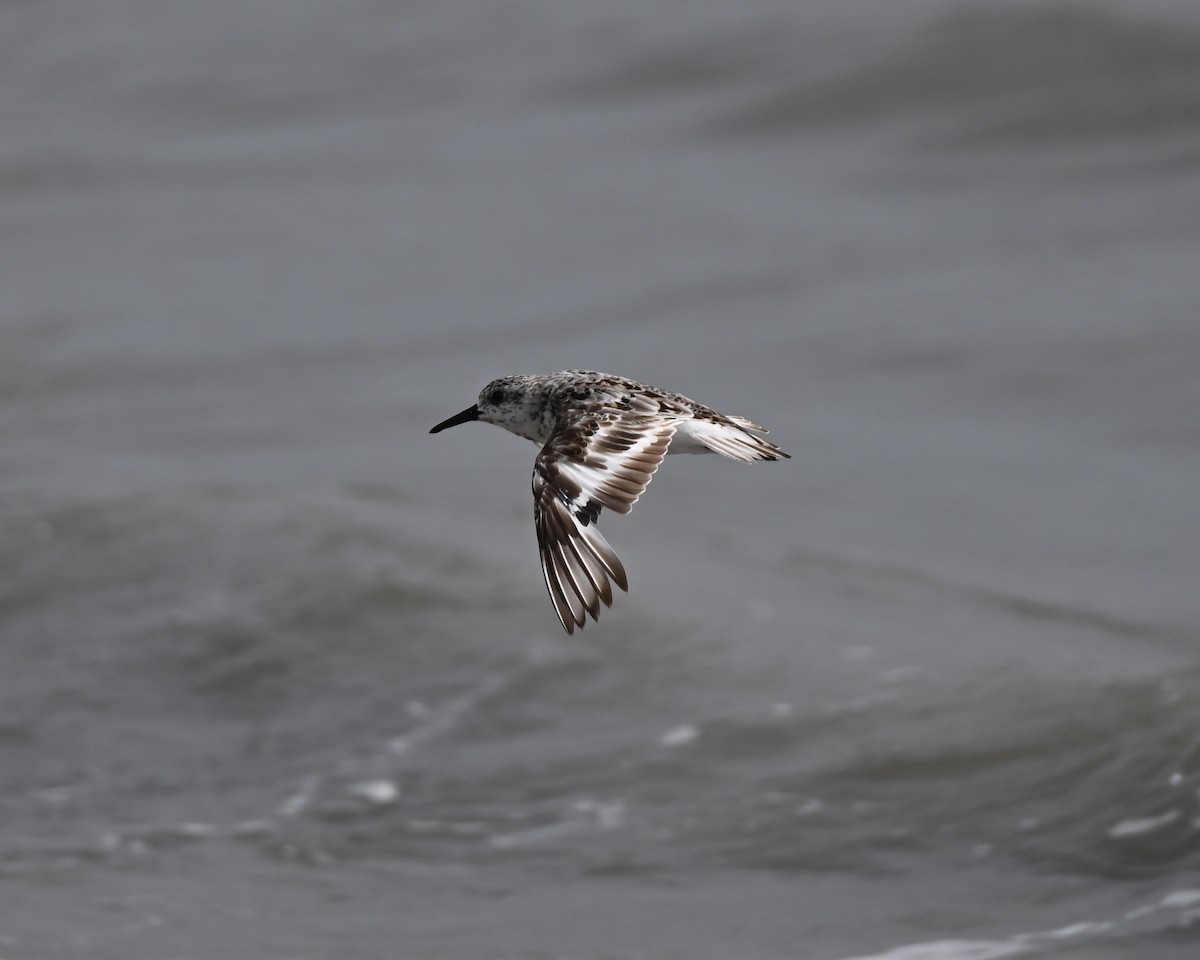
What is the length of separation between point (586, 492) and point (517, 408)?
3.26 feet

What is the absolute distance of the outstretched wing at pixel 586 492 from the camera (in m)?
4.41

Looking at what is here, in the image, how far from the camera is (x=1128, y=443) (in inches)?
447

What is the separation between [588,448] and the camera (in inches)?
193

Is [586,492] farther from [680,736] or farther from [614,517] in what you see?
[614,517]

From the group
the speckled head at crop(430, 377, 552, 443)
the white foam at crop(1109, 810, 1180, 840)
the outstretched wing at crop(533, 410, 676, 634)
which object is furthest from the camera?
the white foam at crop(1109, 810, 1180, 840)

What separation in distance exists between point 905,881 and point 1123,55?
1063cm

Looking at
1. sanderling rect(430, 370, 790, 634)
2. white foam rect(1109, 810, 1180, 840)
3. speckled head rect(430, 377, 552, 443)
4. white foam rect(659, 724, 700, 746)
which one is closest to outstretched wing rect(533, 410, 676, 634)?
sanderling rect(430, 370, 790, 634)

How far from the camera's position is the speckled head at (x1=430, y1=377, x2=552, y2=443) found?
18.1ft

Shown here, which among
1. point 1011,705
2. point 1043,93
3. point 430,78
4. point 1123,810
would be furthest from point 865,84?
point 1123,810

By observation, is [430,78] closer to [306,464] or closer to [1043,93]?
[1043,93]

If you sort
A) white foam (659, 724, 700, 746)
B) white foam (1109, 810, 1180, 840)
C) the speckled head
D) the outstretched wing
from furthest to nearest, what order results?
white foam (659, 724, 700, 746) < white foam (1109, 810, 1180, 840) < the speckled head < the outstretched wing

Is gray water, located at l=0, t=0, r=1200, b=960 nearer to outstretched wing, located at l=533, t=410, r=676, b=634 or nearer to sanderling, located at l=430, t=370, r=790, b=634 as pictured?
sanderling, located at l=430, t=370, r=790, b=634

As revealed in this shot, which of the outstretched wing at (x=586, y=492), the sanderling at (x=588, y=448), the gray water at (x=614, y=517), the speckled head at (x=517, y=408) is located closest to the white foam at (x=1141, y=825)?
the gray water at (x=614, y=517)

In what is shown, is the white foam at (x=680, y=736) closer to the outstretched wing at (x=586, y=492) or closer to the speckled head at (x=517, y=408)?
the speckled head at (x=517, y=408)
